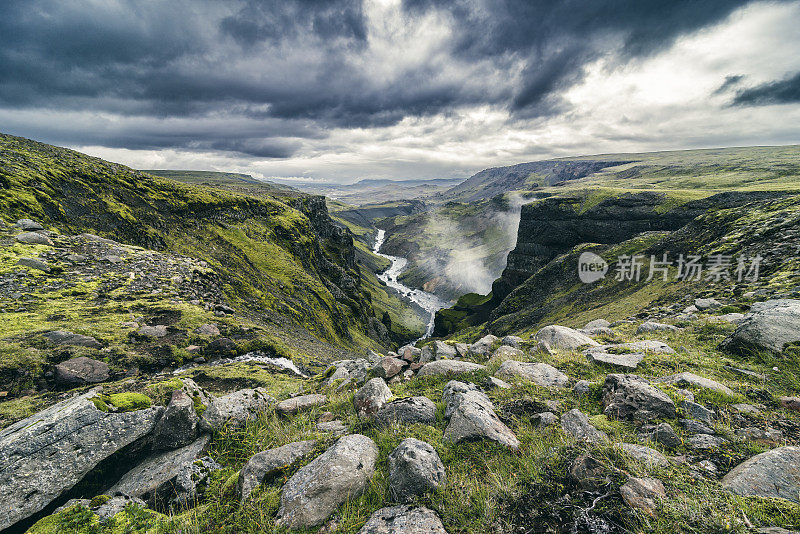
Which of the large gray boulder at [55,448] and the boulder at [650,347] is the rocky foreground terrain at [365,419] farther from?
the boulder at [650,347]

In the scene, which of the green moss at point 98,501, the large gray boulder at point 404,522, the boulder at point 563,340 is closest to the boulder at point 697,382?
the boulder at point 563,340

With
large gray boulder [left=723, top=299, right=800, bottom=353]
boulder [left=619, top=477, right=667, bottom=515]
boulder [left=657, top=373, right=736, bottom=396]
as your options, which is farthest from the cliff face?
boulder [left=619, top=477, right=667, bottom=515]

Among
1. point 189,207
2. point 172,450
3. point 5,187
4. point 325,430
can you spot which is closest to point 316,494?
point 325,430

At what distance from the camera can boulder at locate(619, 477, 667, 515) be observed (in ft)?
13.4

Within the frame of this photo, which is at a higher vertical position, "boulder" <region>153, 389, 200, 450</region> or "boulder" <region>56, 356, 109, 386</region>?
"boulder" <region>153, 389, 200, 450</region>

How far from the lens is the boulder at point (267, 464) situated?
18.2 feet

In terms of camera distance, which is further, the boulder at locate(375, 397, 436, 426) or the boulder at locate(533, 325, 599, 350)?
the boulder at locate(533, 325, 599, 350)

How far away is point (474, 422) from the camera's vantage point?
6.78 metres

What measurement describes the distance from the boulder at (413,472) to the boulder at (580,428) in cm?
330

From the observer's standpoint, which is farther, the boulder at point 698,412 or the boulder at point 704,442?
the boulder at point 698,412

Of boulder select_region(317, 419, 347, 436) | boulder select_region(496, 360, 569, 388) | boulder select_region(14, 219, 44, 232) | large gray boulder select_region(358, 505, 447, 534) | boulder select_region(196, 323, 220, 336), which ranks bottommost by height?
boulder select_region(196, 323, 220, 336)

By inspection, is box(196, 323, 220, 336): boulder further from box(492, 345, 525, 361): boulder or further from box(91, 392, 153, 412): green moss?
box(492, 345, 525, 361): boulder

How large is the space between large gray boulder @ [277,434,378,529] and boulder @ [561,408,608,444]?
4.75 m

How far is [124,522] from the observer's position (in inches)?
194
